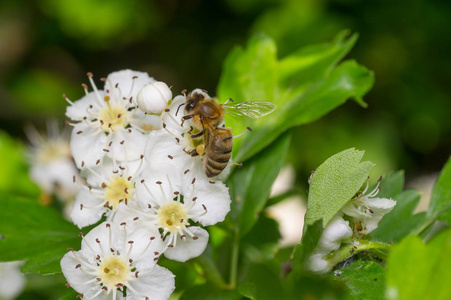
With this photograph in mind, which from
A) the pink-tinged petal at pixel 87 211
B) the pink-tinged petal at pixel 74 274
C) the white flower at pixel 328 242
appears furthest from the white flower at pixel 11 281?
the white flower at pixel 328 242

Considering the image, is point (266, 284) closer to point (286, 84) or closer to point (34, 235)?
point (34, 235)

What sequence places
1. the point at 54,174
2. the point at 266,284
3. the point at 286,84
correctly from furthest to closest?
the point at 54,174 → the point at 286,84 → the point at 266,284

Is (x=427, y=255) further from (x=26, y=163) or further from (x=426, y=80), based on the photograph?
(x=426, y=80)

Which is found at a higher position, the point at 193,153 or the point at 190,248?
the point at 193,153

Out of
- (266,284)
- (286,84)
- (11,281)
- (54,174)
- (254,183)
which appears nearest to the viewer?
(266,284)

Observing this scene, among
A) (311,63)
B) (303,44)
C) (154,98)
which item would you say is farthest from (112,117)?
(303,44)

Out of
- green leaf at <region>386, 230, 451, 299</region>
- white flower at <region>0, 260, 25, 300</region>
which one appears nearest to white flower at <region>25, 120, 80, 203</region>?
white flower at <region>0, 260, 25, 300</region>

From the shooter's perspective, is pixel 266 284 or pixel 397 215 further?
pixel 397 215

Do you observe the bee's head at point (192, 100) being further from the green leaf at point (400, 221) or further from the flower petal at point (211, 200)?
the green leaf at point (400, 221)
